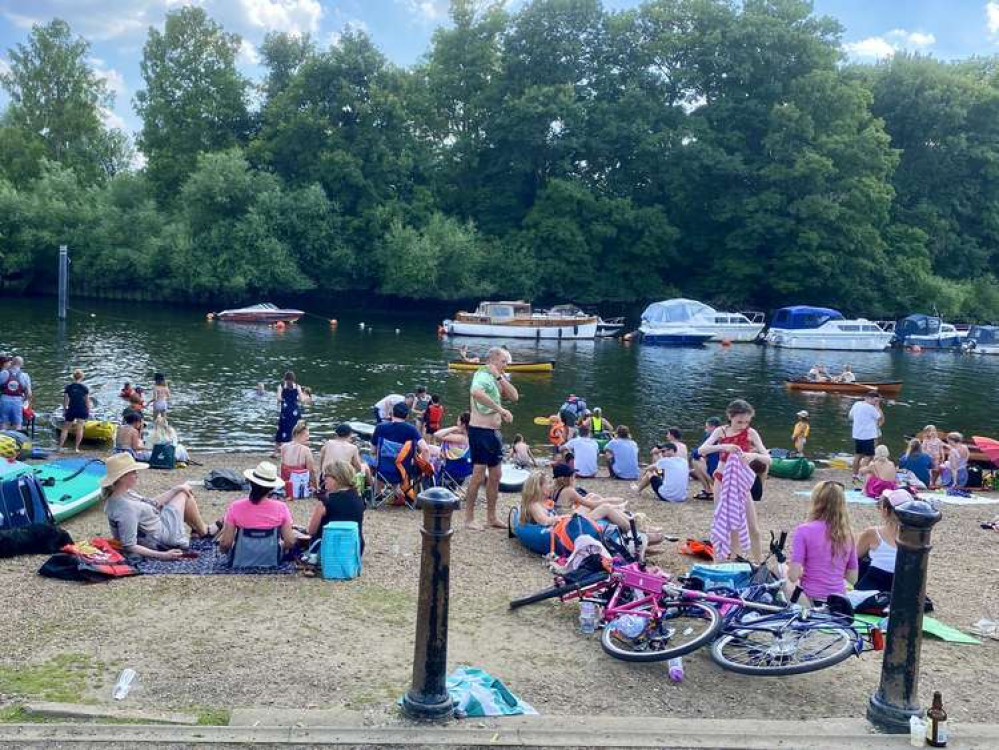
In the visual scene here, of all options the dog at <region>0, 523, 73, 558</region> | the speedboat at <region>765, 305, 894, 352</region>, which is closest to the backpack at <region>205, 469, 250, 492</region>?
the dog at <region>0, 523, 73, 558</region>

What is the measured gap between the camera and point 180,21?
67.4 meters

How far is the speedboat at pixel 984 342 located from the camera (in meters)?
55.1

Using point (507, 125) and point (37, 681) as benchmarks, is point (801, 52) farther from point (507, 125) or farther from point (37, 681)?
point (37, 681)

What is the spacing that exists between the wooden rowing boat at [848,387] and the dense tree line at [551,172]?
29494 mm

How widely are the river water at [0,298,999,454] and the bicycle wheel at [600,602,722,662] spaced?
48.7 ft

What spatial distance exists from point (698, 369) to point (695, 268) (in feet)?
96.5

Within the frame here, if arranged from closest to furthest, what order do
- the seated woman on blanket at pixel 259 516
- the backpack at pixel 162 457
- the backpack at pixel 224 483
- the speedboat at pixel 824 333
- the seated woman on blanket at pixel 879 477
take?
the seated woman on blanket at pixel 259 516
the backpack at pixel 224 483
the seated woman on blanket at pixel 879 477
the backpack at pixel 162 457
the speedboat at pixel 824 333

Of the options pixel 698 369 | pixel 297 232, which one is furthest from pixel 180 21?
pixel 698 369

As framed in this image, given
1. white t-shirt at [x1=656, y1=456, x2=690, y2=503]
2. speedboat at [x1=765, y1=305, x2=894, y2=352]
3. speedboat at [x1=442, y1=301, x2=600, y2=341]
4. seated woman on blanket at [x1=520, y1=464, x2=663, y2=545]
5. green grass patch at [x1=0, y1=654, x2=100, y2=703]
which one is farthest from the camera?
speedboat at [x1=765, y1=305, x2=894, y2=352]

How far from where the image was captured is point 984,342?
55.8 m

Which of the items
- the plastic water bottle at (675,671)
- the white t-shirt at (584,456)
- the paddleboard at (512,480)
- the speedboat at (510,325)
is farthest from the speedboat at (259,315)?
the plastic water bottle at (675,671)

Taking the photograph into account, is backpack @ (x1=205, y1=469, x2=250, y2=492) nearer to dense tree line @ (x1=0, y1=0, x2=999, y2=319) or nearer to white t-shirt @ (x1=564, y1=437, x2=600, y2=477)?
white t-shirt @ (x1=564, y1=437, x2=600, y2=477)

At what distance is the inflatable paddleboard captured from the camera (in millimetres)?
10734

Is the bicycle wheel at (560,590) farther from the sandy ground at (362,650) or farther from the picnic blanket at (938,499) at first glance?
the picnic blanket at (938,499)
